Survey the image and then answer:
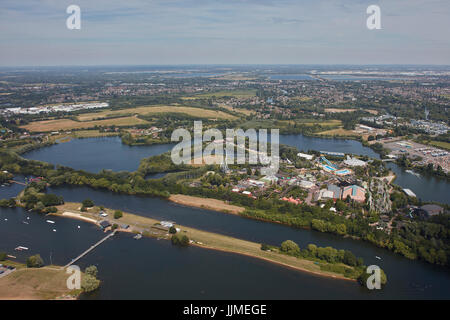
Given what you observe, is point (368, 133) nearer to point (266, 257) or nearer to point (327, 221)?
point (327, 221)

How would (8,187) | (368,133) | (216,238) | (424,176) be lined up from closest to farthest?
(216,238) → (8,187) → (424,176) → (368,133)

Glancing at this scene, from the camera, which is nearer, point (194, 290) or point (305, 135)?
point (194, 290)

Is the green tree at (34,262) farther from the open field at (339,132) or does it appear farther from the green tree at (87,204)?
the open field at (339,132)

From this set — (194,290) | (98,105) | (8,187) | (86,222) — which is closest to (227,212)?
(194,290)

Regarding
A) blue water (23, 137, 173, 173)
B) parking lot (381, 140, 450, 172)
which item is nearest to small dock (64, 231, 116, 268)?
blue water (23, 137, 173, 173)

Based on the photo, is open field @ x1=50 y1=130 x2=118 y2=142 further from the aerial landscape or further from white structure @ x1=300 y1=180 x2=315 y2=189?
white structure @ x1=300 y1=180 x2=315 y2=189

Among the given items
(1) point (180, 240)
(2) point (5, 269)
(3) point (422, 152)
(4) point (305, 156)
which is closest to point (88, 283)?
(2) point (5, 269)

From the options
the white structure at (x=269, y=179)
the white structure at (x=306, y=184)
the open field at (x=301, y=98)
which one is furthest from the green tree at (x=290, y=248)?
the open field at (x=301, y=98)
